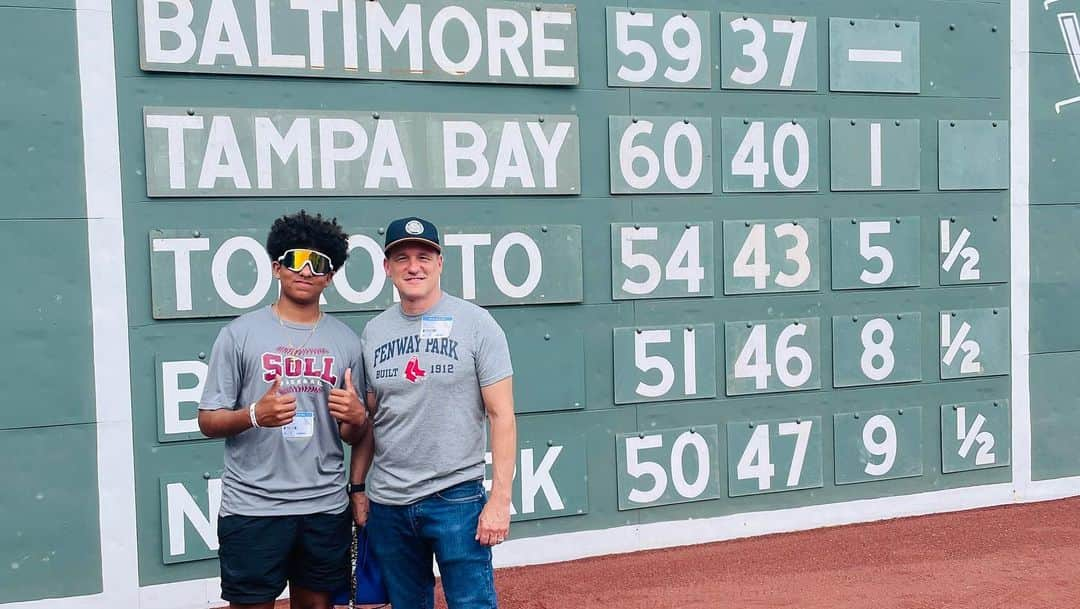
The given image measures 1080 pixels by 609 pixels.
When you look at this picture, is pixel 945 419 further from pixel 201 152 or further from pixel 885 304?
pixel 201 152

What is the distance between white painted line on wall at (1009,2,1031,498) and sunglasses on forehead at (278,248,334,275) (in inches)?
175

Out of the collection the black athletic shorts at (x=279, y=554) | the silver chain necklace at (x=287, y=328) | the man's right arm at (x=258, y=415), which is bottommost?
the black athletic shorts at (x=279, y=554)

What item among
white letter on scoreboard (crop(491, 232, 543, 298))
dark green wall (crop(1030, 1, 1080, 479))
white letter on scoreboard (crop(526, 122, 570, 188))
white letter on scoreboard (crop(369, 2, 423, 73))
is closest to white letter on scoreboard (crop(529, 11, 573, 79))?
white letter on scoreboard (crop(526, 122, 570, 188))

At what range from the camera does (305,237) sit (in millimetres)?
3244

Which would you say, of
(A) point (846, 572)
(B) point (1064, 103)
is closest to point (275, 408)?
(A) point (846, 572)

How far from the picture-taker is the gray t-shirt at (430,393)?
124 inches

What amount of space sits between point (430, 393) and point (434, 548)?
1.63ft

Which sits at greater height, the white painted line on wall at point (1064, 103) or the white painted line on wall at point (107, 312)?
the white painted line on wall at point (1064, 103)

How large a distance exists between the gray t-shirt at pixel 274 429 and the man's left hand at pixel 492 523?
480 millimetres

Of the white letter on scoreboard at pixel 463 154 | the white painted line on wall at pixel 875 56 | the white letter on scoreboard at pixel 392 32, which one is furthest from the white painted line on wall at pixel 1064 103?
the white letter on scoreboard at pixel 392 32

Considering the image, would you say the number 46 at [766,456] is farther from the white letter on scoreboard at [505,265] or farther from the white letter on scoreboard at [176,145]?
the white letter on scoreboard at [176,145]

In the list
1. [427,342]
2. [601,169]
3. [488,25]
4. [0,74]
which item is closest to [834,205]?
[601,169]

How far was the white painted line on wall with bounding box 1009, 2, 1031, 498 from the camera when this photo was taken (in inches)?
238

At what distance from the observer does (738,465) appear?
5.50 m
